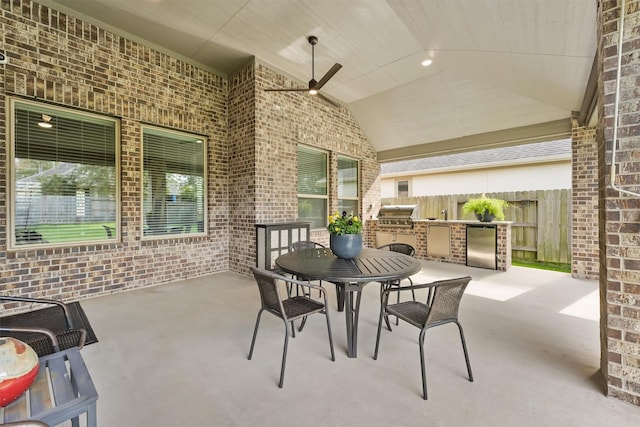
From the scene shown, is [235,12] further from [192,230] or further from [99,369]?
[99,369]

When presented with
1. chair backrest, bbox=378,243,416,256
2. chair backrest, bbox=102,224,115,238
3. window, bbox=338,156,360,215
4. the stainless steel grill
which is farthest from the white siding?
chair backrest, bbox=102,224,115,238

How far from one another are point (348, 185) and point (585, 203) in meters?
4.53

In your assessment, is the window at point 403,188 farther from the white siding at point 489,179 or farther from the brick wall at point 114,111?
the brick wall at point 114,111

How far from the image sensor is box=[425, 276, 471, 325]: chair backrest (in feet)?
6.14

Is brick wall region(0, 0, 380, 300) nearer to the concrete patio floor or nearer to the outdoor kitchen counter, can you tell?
the concrete patio floor

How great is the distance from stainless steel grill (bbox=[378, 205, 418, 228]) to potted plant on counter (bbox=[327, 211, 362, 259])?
4489mm

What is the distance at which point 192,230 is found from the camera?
192 inches

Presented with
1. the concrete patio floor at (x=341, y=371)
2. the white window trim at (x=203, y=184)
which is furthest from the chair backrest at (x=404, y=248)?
the white window trim at (x=203, y=184)

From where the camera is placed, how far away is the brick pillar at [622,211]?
1.69 meters

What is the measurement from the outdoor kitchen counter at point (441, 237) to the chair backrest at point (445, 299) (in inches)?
171

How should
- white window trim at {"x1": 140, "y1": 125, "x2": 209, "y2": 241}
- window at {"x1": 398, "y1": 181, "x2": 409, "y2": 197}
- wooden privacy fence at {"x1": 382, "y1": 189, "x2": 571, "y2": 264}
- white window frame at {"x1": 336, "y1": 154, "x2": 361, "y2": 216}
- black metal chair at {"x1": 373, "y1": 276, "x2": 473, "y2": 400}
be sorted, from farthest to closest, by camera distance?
window at {"x1": 398, "y1": 181, "x2": 409, "y2": 197} → white window frame at {"x1": 336, "y1": 154, "x2": 361, "y2": 216} → wooden privacy fence at {"x1": 382, "y1": 189, "x2": 571, "y2": 264} → white window trim at {"x1": 140, "y1": 125, "x2": 209, "y2": 241} → black metal chair at {"x1": 373, "y1": 276, "x2": 473, "y2": 400}

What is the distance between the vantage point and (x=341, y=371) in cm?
211

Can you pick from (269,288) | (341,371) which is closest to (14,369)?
(269,288)

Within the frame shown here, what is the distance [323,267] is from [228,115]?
4086 mm
